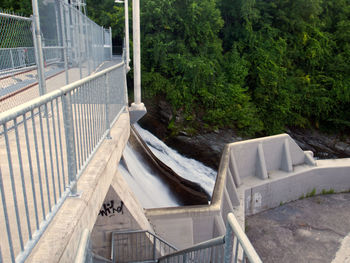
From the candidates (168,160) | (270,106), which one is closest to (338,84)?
(270,106)

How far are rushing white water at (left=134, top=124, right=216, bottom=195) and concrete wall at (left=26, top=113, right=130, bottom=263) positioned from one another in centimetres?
967

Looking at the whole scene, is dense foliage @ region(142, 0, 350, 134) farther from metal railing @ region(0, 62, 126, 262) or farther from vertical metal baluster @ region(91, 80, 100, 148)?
vertical metal baluster @ region(91, 80, 100, 148)

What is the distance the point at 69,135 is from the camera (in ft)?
9.61

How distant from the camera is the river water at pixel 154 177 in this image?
9984 millimetres

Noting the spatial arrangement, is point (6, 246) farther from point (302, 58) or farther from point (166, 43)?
point (302, 58)

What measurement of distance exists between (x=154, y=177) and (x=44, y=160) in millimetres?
9388

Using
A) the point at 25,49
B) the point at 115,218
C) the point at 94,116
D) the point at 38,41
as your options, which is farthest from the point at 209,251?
the point at 25,49

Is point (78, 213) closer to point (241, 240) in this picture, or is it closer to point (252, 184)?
point (241, 240)

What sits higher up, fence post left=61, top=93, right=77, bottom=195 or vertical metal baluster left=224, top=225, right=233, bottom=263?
fence post left=61, top=93, right=77, bottom=195

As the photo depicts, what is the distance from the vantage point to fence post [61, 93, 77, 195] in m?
2.86

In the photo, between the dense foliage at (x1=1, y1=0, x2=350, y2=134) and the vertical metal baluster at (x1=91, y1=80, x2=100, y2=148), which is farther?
the dense foliage at (x1=1, y1=0, x2=350, y2=134)

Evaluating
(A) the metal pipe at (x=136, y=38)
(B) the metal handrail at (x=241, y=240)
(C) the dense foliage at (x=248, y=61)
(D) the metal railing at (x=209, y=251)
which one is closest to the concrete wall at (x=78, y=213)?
(D) the metal railing at (x=209, y=251)

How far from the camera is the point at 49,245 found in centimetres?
243

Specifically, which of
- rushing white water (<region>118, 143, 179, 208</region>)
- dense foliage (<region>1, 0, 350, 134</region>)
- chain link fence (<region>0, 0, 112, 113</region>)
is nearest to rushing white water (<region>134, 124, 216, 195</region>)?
rushing white water (<region>118, 143, 179, 208</region>)
